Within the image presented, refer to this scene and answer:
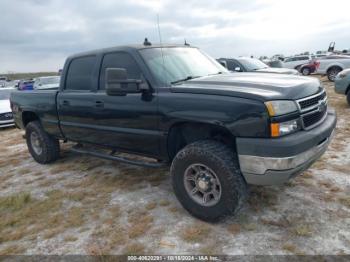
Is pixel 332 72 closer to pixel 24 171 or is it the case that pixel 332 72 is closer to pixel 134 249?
pixel 24 171

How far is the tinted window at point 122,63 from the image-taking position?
3879 millimetres

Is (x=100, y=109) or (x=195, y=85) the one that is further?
(x=100, y=109)

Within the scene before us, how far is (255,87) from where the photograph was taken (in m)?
3.05


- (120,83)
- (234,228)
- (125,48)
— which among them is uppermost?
(125,48)

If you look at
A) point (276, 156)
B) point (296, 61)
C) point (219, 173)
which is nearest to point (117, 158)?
point (219, 173)

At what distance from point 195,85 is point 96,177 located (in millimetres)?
2385

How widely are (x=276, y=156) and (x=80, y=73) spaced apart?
3233 mm

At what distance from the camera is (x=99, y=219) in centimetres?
353

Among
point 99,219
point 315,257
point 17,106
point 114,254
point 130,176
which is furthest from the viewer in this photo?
point 17,106

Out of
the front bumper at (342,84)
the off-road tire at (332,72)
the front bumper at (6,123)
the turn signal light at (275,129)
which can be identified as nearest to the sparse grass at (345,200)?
the turn signal light at (275,129)

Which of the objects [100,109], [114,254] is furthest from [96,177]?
[114,254]

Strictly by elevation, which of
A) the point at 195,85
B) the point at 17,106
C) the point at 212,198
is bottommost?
the point at 212,198

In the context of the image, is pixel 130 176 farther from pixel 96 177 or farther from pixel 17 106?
pixel 17 106

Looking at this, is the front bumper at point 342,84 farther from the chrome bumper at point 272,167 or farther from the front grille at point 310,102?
the chrome bumper at point 272,167
